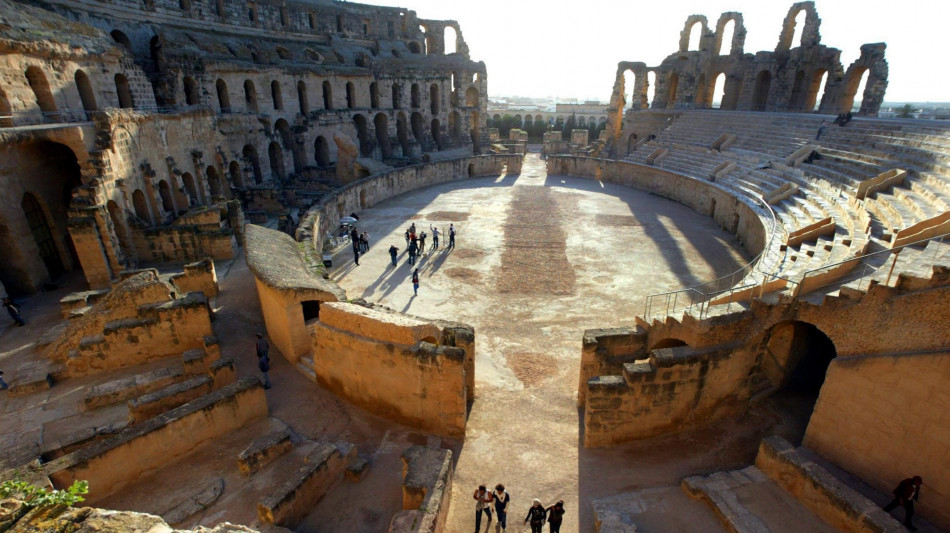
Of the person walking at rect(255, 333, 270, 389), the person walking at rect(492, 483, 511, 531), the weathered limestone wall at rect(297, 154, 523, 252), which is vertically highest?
the weathered limestone wall at rect(297, 154, 523, 252)

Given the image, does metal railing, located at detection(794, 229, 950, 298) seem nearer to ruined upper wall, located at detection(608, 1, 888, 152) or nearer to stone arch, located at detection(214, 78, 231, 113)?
ruined upper wall, located at detection(608, 1, 888, 152)

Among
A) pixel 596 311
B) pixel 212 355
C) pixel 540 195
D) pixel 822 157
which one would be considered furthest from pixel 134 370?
pixel 822 157

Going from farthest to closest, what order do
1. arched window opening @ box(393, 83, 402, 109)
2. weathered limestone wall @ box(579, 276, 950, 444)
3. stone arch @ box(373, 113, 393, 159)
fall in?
arched window opening @ box(393, 83, 402, 109) → stone arch @ box(373, 113, 393, 159) → weathered limestone wall @ box(579, 276, 950, 444)

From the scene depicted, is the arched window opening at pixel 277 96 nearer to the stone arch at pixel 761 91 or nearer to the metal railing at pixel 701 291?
the metal railing at pixel 701 291

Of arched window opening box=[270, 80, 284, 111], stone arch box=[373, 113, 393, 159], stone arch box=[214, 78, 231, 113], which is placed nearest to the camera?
stone arch box=[214, 78, 231, 113]

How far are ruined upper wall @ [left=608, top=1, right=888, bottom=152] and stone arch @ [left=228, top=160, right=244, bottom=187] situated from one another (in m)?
27.8

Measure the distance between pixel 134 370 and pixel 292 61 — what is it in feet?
93.8

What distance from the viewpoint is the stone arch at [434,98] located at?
1526 inches

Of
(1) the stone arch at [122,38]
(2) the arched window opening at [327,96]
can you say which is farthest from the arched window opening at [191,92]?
(2) the arched window opening at [327,96]

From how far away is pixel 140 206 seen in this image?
55.0ft

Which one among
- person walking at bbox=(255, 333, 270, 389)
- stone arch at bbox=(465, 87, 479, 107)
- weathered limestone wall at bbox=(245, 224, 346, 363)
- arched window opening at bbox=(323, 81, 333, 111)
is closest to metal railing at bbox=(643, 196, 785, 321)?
weathered limestone wall at bbox=(245, 224, 346, 363)

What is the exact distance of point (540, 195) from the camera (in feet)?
90.5

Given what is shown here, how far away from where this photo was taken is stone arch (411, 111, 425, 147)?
3847 centimetres

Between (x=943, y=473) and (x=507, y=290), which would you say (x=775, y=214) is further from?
(x=943, y=473)
